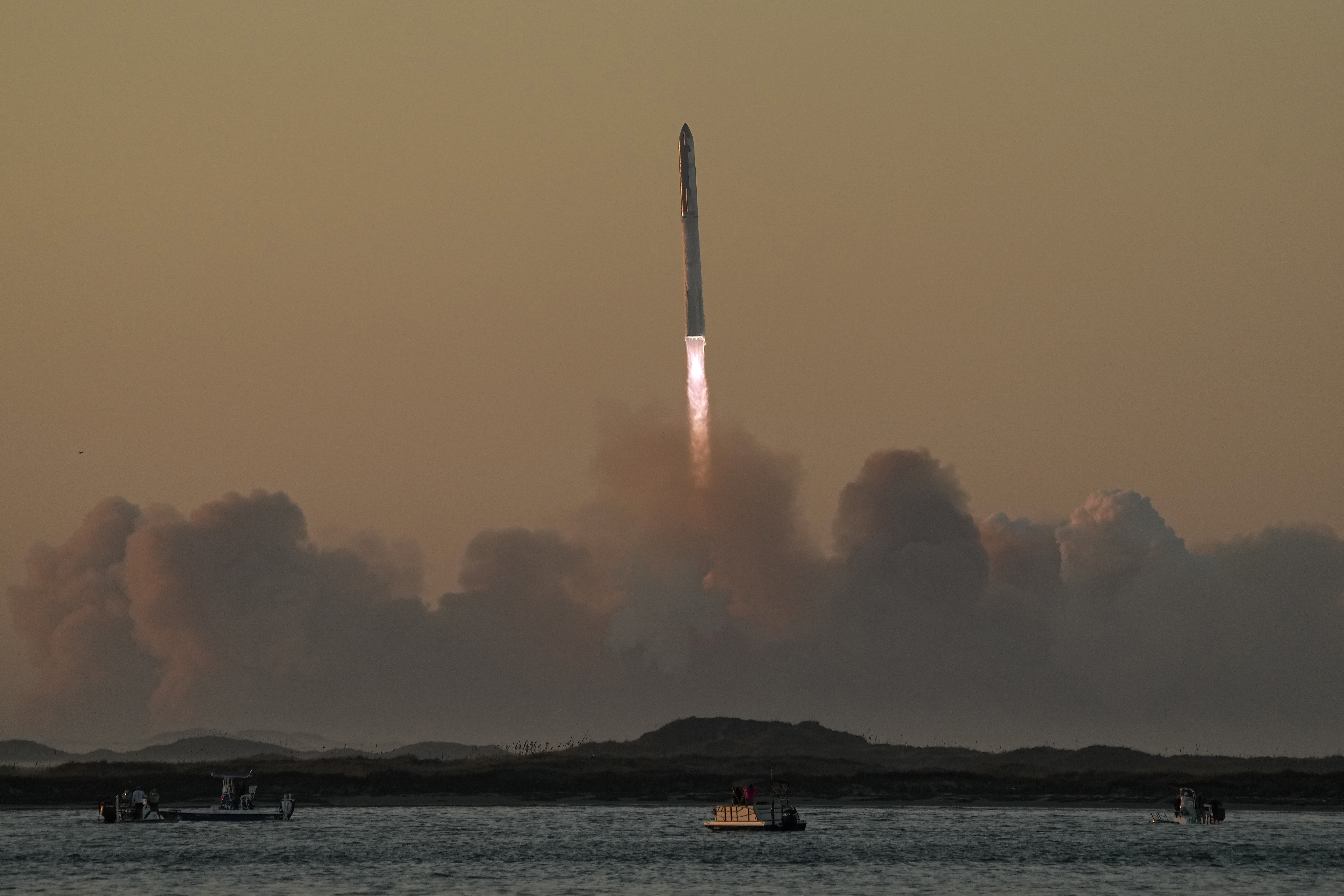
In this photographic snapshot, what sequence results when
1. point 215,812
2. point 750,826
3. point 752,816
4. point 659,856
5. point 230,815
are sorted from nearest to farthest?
point 659,856 < point 750,826 < point 752,816 < point 230,815 < point 215,812

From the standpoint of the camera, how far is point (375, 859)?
123m

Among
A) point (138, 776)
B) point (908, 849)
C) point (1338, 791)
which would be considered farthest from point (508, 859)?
point (1338, 791)

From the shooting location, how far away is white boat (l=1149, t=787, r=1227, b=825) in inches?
6097

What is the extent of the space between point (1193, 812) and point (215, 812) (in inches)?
3265

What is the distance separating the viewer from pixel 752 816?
14662 centimetres

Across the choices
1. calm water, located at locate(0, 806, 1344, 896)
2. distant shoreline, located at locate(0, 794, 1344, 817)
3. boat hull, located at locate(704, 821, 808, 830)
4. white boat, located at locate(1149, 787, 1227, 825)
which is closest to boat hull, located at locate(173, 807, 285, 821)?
calm water, located at locate(0, 806, 1344, 896)

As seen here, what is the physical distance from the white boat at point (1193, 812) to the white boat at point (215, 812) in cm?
7537

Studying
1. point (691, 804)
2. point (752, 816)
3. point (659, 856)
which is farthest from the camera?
point (691, 804)

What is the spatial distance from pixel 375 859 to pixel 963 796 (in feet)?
280

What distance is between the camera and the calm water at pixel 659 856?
110 m

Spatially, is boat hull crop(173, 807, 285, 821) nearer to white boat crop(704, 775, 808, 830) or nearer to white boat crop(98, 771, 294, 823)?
white boat crop(98, 771, 294, 823)

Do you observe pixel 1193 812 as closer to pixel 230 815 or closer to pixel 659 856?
pixel 659 856

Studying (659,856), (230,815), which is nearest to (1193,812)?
(659,856)

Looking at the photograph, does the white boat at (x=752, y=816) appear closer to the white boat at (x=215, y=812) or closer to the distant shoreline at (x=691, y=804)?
the distant shoreline at (x=691, y=804)
